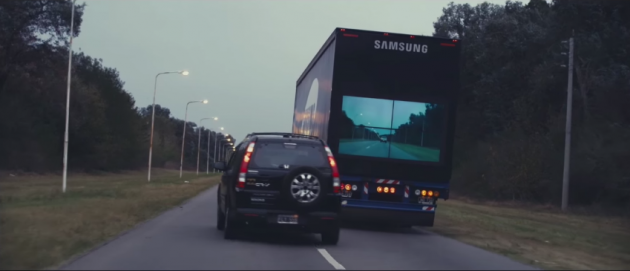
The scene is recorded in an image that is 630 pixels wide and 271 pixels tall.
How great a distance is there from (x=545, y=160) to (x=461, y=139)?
18.1 m

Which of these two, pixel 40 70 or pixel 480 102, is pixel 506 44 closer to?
pixel 480 102

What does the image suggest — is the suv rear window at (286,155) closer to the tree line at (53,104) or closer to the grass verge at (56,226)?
the grass verge at (56,226)

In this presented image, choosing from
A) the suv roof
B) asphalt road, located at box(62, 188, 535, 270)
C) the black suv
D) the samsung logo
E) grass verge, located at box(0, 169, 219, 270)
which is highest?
the samsung logo

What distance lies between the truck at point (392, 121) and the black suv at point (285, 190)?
11.8ft

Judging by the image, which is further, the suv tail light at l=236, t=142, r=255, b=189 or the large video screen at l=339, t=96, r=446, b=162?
the large video screen at l=339, t=96, r=446, b=162

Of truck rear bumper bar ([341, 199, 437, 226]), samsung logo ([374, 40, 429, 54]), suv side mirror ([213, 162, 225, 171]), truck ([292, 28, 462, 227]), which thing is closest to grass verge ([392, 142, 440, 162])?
truck ([292, 28, 462, 227])

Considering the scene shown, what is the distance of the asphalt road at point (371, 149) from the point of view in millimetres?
18812

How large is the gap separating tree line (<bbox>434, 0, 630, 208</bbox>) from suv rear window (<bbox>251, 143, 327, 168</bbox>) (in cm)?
2118

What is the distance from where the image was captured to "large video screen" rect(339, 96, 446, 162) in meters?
18.8

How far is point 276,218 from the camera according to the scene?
14.8 metres

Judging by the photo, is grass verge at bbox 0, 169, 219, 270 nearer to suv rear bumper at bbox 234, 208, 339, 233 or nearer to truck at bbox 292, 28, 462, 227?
suv rear bumper at bbox 234, 208, 339, 233

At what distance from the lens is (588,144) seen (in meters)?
37.3

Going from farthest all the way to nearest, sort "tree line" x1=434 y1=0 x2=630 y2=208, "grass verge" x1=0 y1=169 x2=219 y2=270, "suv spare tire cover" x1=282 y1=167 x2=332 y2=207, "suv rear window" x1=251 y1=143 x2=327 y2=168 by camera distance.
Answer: "tree line" x1=434 y1=0 x2=630 y2=208, "suv rear window" x1=251 y1=143 x2=327 y2=168, "suv spare tire cover" x1=282 y1=167 x2=332 y2=207, "grass verge" x1=0 y1=169 x2=219 y2=270

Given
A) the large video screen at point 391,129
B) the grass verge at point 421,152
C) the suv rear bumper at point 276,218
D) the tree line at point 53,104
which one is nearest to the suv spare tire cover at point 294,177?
the suv rear bumper at point 276,218
